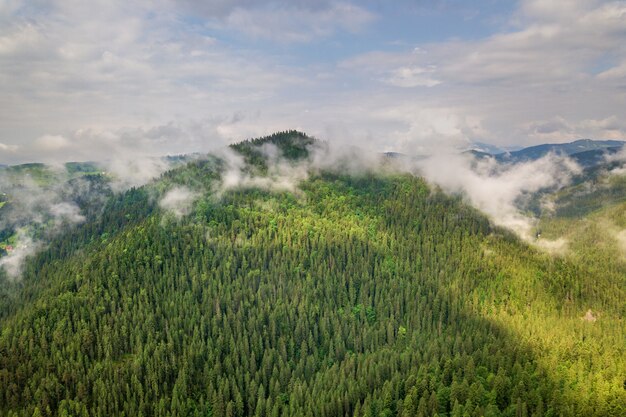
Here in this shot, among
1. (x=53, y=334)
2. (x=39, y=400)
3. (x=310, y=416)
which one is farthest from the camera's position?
(x=53, y=334)

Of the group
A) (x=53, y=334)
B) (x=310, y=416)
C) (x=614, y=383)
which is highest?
(x=53, y=334)

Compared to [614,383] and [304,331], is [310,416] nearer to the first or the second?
[304,331]

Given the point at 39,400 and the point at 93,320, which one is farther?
the point at 93,320

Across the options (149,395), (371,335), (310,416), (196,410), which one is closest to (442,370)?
(371,335)

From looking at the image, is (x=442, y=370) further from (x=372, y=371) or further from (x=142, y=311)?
(x=142, y=311)

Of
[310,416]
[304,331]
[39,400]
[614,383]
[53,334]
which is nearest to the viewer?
[310,416]

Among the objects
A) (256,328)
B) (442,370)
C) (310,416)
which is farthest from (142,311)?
(442,370)

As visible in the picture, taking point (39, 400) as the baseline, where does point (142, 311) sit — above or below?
above

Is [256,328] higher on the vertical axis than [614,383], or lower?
higher

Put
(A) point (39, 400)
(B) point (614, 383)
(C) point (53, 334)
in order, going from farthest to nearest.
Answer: (C) point (53, 334) → (B) point (614, 383) → (A) point (39, 400)
